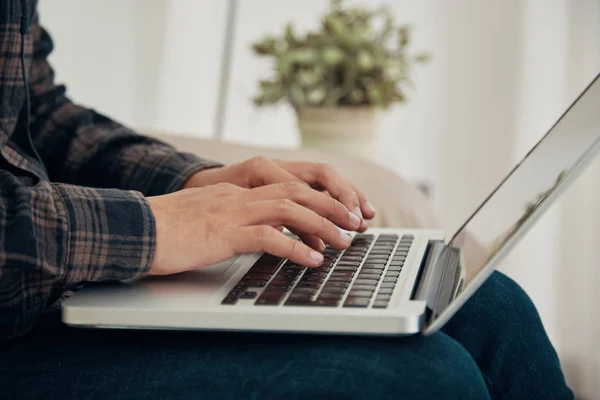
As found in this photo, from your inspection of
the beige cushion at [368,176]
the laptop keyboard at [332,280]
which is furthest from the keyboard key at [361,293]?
the beige cushion at [368,176]

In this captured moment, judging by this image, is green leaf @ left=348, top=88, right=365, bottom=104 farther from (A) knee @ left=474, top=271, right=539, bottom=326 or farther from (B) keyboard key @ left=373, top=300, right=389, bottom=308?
(B) keyboard key @ left=373, top=300, right=389, bottom=308

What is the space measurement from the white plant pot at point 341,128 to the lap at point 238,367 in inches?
67.6

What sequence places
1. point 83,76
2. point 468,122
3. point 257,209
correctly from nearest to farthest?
1. point 257,209
2. point 83,76
3. point 468,122

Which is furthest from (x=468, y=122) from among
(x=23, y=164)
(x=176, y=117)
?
(x=23, y=164)

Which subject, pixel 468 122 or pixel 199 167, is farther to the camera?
pixel 468 122

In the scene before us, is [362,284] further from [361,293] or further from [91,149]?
[91,149]

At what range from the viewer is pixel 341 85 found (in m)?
2.31

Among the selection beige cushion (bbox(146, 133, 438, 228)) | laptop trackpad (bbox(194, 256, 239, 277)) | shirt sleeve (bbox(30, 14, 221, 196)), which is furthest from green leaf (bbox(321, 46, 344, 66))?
laptop trackpad (bbox(194, 256, 239, 277))

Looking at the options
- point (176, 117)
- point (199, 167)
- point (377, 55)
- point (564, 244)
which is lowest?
point (176, 117)

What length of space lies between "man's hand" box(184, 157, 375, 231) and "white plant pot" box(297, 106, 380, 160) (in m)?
1.41

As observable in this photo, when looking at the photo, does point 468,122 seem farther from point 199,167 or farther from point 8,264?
point 8,264

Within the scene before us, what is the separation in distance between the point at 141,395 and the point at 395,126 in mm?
2621

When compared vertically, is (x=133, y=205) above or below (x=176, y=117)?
above

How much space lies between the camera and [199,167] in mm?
912
